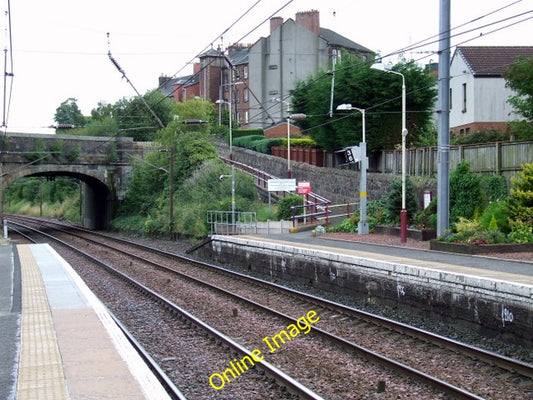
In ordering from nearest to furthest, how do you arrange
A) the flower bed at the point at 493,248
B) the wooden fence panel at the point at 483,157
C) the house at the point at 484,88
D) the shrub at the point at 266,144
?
the flower bed at the point at 493,248 < the wooden fence panel at the point at 483,157 < the house at the point at 484,88 < the shrub at the point at 266,144

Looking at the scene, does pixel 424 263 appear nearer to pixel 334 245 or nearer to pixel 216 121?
pixel 334 245

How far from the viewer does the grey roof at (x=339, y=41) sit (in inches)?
3009

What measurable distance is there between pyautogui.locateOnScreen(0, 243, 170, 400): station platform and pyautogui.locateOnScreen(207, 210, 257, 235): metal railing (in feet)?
58.2

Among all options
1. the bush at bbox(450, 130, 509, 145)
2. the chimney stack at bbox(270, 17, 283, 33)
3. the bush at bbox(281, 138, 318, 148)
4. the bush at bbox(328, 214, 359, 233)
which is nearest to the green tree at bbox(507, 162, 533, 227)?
the bush at bbox(328, 214, 359, 233)

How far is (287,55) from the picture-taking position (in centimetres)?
7512

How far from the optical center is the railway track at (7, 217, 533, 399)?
930cm

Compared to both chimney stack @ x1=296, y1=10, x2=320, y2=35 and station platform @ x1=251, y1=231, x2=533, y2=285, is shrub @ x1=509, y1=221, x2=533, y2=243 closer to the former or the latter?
station platform @ x1=251, y1=231, x2=533, y2=285

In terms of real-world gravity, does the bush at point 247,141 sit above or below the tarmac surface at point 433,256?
above

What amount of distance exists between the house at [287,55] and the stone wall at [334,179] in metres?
23.3

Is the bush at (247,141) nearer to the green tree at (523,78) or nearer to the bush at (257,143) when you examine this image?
the bush at (257,143)

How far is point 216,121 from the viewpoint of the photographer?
246 feet

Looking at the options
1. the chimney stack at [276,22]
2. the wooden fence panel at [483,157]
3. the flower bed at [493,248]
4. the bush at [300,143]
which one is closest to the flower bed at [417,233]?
the wooden fence panel at [483,157]

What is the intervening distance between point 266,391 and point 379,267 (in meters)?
7.54

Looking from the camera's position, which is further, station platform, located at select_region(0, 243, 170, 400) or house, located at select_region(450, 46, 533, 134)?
house, located at select_region(450, 46, 533, 134)
